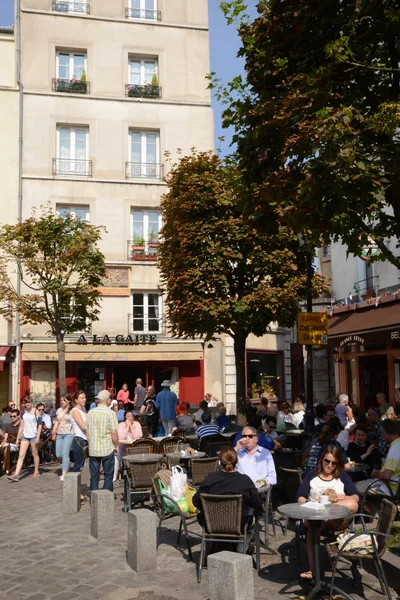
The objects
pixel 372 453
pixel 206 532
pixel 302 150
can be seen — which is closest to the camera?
pixel 206 532

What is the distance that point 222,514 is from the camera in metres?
6.74

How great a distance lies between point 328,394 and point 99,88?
1558 centimetres

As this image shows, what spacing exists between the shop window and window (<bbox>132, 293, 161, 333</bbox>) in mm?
4432

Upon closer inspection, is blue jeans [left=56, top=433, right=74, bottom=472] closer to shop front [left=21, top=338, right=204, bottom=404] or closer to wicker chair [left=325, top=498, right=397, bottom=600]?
wicker chair [left=325, top=498, right=397, bottom=600]

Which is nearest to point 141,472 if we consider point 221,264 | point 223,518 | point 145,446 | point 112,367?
point 145,446

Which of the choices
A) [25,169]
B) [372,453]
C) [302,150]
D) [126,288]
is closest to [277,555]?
[372,453]

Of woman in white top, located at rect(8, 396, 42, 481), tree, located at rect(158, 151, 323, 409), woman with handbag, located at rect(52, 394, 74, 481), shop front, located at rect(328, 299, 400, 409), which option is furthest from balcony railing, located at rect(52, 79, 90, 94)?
woman with handbag, located at rect(52, 394, 74, 481)

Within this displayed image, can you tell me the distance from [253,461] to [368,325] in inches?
481

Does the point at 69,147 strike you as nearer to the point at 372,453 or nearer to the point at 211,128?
the point at 211,128

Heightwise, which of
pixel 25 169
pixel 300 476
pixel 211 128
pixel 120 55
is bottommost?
pixel 300 476

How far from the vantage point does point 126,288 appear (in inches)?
1027

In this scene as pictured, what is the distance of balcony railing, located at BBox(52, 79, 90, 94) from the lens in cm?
2647

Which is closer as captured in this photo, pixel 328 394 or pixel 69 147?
pixel 69 147

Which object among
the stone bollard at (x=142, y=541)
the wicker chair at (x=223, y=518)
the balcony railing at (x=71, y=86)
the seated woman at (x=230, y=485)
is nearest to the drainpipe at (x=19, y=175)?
the balcony railing at (x=71, y=86)
